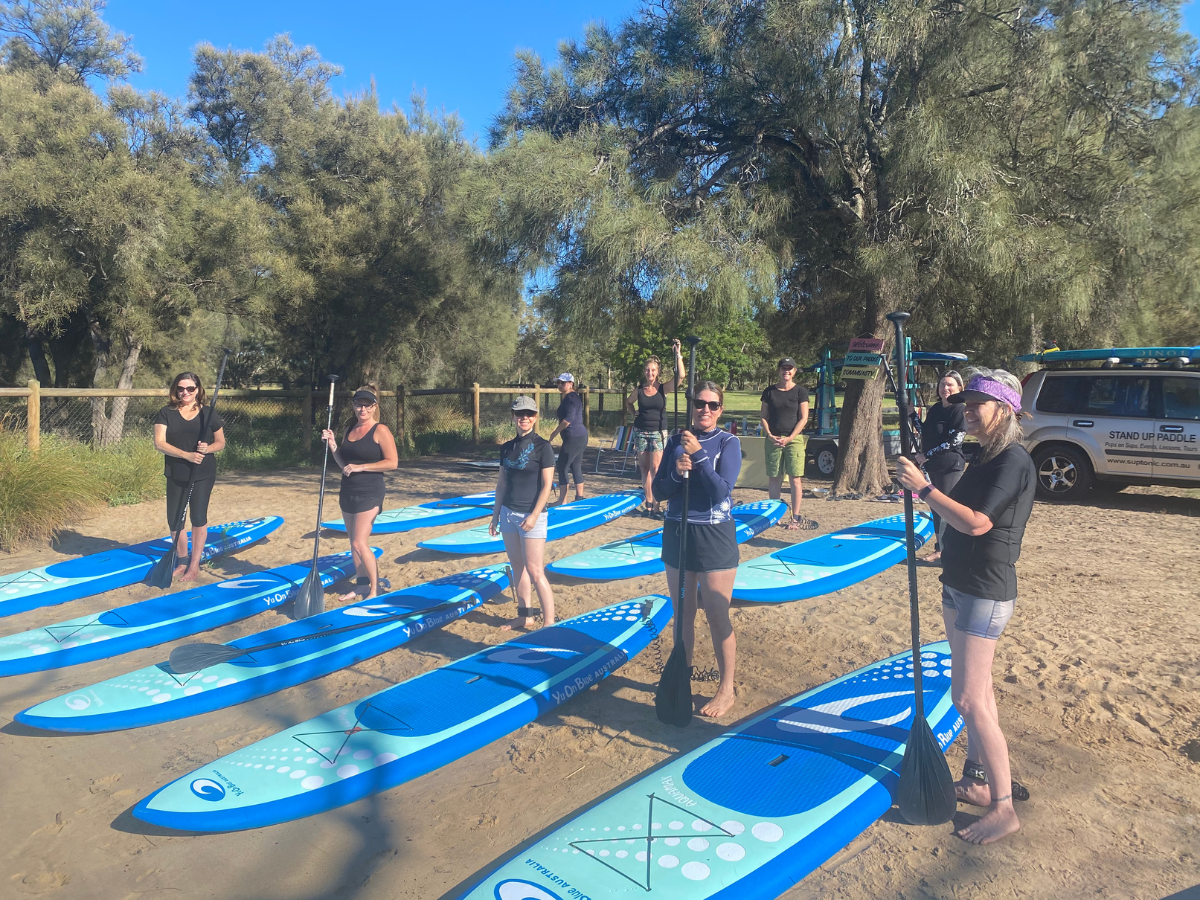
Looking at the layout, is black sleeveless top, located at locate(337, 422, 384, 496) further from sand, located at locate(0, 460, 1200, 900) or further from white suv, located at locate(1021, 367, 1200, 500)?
white suv, located at locate(1021, 367, 1200, 500)

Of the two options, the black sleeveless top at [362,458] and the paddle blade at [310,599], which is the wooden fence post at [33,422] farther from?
the black sleeveless top at [362,458]

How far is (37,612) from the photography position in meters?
6.11

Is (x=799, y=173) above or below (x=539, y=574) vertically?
above

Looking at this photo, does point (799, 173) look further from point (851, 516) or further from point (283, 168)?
point (283, 168)

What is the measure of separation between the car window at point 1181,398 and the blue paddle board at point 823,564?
11.2 feet

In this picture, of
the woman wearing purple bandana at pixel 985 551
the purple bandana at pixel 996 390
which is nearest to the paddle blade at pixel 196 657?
the woman wearing purple bandana at pixel 985 551

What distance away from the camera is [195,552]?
6.60 metres

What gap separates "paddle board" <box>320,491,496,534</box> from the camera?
8438 mm

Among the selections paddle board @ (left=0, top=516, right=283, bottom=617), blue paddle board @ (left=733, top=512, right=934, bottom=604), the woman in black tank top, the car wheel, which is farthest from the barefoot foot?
the car wheel

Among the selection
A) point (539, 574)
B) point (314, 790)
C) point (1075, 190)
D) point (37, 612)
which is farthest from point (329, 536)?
point (1075, 190)

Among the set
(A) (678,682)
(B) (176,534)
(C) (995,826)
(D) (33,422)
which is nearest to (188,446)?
(B) (176,534)

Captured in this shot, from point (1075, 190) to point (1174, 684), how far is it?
7.24 meters

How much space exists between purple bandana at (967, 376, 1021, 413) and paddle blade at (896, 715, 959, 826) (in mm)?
1308

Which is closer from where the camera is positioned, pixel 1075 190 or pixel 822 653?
pixel 822 653
